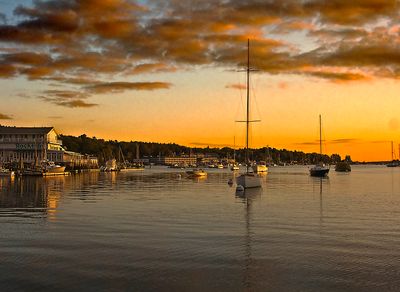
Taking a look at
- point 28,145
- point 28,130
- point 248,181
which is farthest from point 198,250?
point 28,130

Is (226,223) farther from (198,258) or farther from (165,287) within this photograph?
(165,287)

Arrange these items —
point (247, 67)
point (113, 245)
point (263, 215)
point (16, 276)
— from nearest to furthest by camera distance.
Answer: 1. point (16, 276)
2. point (113, 245)
3. point (263, 215)
4. point (247, 67)

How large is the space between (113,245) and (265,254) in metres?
7.73

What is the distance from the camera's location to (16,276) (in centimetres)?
1753

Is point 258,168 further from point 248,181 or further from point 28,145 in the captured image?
point 248,181

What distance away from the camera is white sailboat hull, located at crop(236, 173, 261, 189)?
67.2 meters

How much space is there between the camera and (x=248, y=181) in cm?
6806

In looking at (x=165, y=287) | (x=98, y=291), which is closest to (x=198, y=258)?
(x=165, y=287)

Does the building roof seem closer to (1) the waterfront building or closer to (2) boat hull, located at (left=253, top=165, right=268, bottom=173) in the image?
(1) the waterfront building

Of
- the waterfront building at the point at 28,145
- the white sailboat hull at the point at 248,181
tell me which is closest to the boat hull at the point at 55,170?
the waterfront building at the point at 28,145

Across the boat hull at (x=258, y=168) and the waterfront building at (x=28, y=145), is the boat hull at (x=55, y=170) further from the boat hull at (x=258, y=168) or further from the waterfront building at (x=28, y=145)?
the boat hull at (x=258, y=168)

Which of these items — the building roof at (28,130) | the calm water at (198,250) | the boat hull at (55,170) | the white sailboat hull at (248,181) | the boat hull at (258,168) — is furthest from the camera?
the boat hull at (258,168)

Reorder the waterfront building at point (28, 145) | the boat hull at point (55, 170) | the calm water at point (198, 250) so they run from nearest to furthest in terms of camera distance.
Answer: the calm water at point (198, 250) < the boat hull at point (55, 170) < the waterfront building at point (28, 145)

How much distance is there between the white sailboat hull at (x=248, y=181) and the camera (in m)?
67.2
